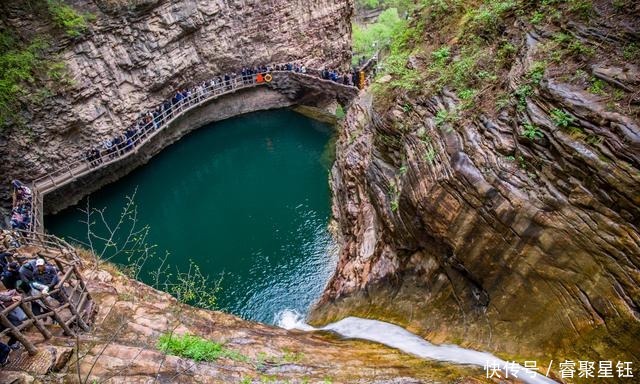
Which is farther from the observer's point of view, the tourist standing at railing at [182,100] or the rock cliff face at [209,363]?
the tourist standing at railing at [182,100]

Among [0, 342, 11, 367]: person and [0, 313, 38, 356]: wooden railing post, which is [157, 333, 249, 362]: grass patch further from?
[0, 342, 11, 367]: person

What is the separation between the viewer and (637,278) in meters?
6.93

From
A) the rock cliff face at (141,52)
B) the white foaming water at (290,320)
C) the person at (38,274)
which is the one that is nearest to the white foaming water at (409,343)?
the white foaming water at (290,320)

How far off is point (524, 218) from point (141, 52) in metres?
23.3

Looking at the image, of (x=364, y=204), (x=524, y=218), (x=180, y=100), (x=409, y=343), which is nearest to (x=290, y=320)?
(x=364, y=204)

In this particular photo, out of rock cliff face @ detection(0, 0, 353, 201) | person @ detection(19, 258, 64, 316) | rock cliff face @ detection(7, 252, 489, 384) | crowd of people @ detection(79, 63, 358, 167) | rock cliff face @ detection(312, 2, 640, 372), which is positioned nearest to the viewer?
rock cliff face @ detection(312, 2, 640, 372)

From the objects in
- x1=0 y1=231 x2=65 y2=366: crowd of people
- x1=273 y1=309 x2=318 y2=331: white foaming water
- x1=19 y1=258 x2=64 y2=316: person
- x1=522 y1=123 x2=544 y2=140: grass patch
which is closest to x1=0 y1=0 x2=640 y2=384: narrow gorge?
x1=522 y1=123 x2=544 y2=140: grass patch

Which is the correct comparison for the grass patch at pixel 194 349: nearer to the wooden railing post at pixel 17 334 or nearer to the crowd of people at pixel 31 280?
the wooden railing post at pixel 17 334

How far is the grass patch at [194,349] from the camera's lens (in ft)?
28.1

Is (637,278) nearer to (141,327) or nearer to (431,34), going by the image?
(141,327)

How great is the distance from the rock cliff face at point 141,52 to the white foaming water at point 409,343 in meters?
16.2

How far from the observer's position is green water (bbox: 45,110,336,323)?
17297mm

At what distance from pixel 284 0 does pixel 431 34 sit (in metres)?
17.3

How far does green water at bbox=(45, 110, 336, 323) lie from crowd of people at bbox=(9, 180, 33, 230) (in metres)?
3.32
